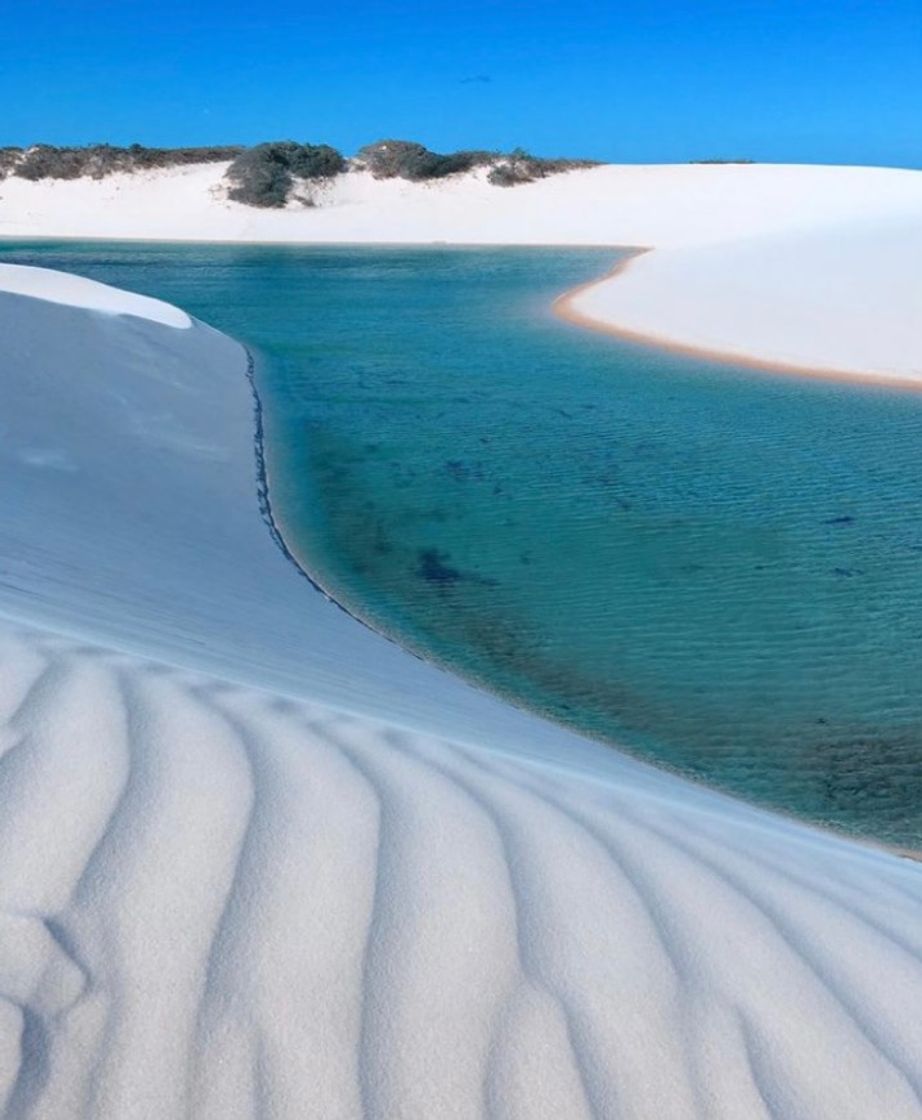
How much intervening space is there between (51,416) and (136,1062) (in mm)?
7232

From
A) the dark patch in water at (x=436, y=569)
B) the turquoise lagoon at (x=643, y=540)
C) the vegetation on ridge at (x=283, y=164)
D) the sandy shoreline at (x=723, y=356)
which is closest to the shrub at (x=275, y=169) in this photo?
the vegetation on ridge at (x=283, y=164)

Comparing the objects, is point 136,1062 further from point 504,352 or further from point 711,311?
point 711,311

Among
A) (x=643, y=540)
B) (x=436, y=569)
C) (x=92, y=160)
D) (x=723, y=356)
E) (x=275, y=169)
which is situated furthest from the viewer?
(x=92, y=160)

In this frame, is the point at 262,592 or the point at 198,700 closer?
the point at 198,700

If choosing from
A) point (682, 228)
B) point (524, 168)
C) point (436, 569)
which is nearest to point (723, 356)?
point (436, 569)

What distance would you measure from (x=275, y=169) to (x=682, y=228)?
1442cm

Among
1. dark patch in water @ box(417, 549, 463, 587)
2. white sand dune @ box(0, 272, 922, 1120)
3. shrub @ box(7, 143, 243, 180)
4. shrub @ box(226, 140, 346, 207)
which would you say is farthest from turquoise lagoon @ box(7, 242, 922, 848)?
shrub @ box(7, 143, 243, 180)

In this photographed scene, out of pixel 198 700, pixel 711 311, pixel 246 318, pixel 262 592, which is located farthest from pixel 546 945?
pixel 246 318

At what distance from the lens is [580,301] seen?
17.3 meters

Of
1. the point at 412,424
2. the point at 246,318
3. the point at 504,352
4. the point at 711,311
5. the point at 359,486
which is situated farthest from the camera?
the point at 246,318

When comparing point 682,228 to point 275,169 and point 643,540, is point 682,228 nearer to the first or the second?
point 275,169

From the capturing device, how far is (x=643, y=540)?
662cm

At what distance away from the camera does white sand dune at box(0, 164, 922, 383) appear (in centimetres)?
1394

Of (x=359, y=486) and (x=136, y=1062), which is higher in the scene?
(x=136, y=1062)
